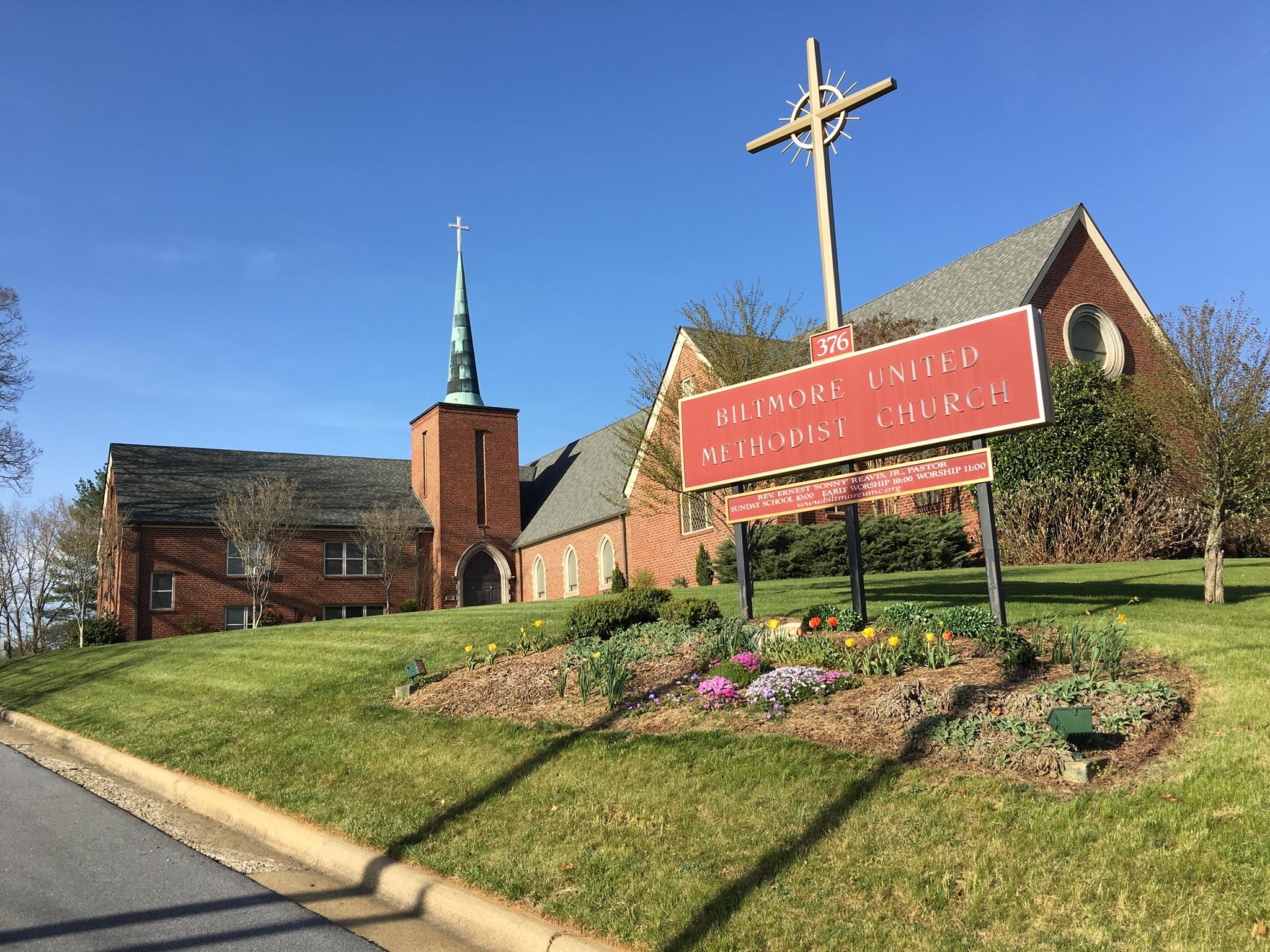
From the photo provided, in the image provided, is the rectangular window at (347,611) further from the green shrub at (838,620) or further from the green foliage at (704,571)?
the green shrub at (838,620)

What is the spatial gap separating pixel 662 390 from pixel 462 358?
26.4m

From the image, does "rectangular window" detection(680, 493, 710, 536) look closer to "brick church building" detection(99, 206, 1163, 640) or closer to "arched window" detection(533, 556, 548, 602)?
"brick church building" detection(99, 206, 1163, 640)

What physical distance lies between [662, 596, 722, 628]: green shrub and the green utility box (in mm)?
5883

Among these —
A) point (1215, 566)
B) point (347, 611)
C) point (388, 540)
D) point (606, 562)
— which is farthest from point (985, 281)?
point (347, 611)

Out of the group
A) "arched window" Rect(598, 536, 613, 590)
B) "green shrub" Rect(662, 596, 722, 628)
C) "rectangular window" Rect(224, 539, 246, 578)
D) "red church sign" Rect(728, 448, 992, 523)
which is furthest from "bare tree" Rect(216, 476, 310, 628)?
"red church sign" Rect(728, 448, 992, 523)

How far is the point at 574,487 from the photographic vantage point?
4231 cm

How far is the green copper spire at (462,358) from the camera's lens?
Answer: 4750 centimetres

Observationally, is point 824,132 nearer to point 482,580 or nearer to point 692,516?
point 692,516

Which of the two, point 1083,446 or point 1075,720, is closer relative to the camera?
point 1075,720

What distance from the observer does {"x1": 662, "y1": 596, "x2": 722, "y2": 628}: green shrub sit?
479 inches

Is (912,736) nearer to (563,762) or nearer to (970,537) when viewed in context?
(563,762)

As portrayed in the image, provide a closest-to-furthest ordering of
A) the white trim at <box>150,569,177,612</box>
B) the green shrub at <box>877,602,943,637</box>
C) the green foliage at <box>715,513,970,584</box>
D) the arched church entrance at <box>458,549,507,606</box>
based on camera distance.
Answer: the green shrub at <box>877,602,943,637</box>
the green foliage at <box>715,513,970,584</box>
the white trim at <box>150,569,177,612</box>
the arched church entrance at <box>458,549,507,606</box>

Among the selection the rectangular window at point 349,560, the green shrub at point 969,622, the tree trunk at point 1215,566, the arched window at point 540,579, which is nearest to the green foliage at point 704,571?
the arched window at point 540,579

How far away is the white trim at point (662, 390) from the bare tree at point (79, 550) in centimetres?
2100
